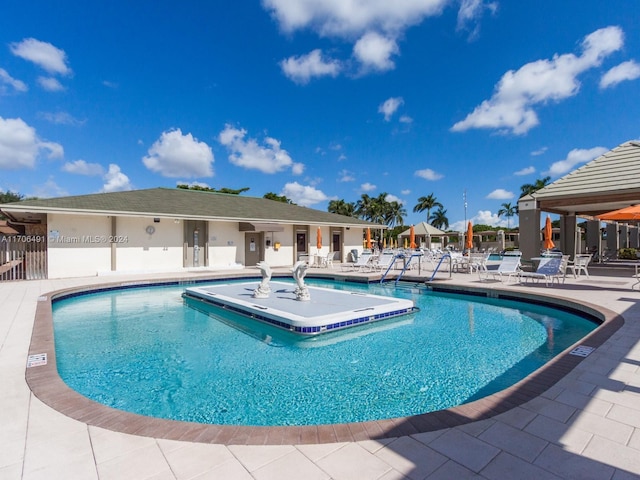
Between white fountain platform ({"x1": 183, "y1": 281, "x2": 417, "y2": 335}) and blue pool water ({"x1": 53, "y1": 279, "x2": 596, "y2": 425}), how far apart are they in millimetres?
273

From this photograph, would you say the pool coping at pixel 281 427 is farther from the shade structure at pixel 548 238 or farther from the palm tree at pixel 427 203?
the palm tree at pixel 427 203

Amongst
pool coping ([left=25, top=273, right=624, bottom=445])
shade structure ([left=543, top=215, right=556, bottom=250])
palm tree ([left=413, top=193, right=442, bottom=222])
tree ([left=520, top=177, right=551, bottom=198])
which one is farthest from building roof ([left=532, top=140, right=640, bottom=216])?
palm tree ([left=413, top=193, right=442, bottom=222])

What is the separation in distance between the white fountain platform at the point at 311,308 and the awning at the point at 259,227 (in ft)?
27.3

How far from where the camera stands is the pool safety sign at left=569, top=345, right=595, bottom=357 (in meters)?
4.54

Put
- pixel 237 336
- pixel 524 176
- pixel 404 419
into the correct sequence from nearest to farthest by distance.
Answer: pixel 404 419 → pixel 237 336 → pixel 524 176

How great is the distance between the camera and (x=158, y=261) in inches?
690

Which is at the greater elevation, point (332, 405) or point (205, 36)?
point (205, 36)

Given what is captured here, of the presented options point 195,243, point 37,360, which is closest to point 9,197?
point 195,243

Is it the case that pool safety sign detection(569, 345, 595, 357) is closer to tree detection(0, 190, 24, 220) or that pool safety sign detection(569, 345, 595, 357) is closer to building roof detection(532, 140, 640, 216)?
A: building roof detection(532, 140, 640, 216)

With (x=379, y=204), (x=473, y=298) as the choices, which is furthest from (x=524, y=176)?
(x=473, y=298)

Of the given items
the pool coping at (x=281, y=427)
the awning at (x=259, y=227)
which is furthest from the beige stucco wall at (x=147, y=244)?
the pool coping at (x=281, y=427)

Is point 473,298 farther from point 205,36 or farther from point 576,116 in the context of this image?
point 205,36

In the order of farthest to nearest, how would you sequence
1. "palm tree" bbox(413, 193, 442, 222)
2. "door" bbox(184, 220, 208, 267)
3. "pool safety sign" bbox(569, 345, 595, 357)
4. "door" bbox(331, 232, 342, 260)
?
1. "palm tree" bbox(413, 193, 442, 222)
2. "door" bbox(331, 232, 342, 260)
3. "door" bbox(184, 220, 208, 267)
4. "pool safety sign" bbox(569, 345, 595, 357)

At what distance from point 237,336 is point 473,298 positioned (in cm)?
824
